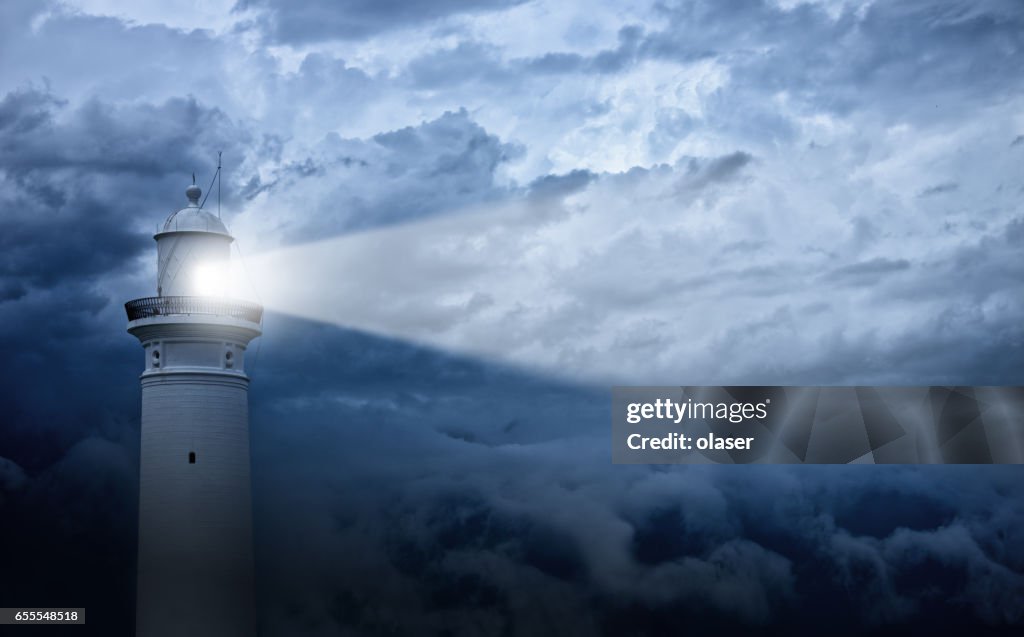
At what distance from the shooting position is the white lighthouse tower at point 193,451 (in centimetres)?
5144

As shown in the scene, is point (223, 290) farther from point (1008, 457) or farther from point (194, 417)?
point (1008, 457)

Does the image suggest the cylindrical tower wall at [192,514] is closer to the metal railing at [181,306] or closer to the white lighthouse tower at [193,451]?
the white lighthouse tower at [193,451]

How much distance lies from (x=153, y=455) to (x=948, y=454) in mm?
30905

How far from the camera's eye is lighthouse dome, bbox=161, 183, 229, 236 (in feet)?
178

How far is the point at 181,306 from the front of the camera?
53.0 m

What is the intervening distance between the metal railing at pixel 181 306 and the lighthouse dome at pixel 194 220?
2991mm

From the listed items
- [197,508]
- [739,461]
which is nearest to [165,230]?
[197,508]

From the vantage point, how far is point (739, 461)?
50.8 m

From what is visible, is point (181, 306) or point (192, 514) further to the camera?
point (181, 306)

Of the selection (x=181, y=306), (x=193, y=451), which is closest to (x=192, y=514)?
(x=193, y=451)

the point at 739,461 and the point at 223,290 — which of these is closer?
the point at 739,461

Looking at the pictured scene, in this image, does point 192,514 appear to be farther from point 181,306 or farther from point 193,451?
point 181,306

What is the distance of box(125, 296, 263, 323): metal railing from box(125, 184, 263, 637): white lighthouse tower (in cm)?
4

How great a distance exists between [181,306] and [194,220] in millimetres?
3798
